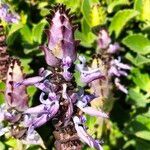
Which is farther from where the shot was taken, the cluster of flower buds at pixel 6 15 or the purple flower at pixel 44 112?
the cluster of flower buds at pixel 6 15

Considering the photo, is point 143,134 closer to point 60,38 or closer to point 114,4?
point 114,4

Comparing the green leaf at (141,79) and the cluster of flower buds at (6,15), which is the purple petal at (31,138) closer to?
the cluster of flower buds at (6,15)

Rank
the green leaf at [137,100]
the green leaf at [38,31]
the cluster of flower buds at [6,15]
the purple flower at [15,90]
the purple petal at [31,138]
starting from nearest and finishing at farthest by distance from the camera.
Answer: the purple flower at [15,90]
the purple petal at [31,138]
the cluster of flower buds at [6,15]
the green leaf at [38,31]
the green leaf at [137,100]

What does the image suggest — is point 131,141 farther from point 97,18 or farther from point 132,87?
point 97,18

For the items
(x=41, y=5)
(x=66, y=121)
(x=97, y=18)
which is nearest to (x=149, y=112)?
(x=97, y=18)

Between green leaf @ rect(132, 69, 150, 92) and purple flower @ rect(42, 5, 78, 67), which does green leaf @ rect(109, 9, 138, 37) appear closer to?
green leaf @ rect(132, 69, 150, 92)

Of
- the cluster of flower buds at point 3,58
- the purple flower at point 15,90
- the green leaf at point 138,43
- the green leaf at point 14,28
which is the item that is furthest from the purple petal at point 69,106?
the green leaf at point 138,43

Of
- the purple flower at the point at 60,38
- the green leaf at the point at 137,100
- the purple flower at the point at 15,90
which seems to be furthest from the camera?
the green leaf at the point at 137,100
